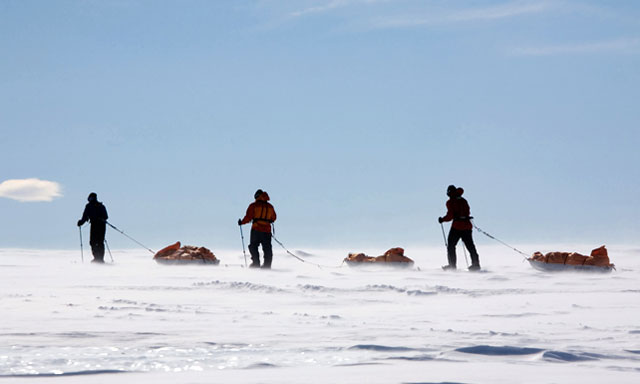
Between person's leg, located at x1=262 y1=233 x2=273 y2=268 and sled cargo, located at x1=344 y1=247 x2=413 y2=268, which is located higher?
person's leg, located at x1=262 y1=233 x2=273 y2=268

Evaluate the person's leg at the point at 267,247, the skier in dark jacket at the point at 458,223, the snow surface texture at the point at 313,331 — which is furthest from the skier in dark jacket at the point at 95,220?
the skier in dark jacket at the point at 458,223

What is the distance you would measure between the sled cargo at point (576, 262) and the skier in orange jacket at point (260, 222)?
538 centimetres

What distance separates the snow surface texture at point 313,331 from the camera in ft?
14.8

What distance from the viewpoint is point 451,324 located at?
277 inches

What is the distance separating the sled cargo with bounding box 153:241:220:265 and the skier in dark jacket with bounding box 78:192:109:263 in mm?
1779

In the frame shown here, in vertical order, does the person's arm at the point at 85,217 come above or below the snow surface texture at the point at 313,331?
above

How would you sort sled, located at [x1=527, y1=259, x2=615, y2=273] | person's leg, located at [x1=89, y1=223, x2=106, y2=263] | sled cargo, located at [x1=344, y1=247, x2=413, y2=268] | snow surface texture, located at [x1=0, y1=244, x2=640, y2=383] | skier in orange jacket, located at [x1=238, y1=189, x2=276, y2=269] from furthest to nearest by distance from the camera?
person's leg, located at [x1=89, y1=223, x2=106, y2=263] < sled cargo, located at [x1=344, y1=247, x2=413, y2=268] < skier in orange jacket, located at [x1=238, y1=189, x2=276, y2=269] < sled, located at [x1=527, y1=259, x2=615, y2=273] < snow surface texture, located at [x1=0, y1=244, x2=640, y2=383]

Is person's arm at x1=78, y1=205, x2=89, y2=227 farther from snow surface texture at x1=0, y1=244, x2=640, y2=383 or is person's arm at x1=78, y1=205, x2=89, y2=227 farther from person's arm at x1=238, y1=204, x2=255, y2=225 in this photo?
snow surface texture at x1=0, y1=244, x2=640, y2=383

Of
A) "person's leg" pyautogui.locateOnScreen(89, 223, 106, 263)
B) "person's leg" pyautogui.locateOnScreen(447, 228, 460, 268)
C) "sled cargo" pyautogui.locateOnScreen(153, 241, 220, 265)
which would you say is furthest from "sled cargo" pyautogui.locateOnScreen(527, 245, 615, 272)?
"person's leg" pyautogui.locateOnScreen(89, 223, 106, 263)

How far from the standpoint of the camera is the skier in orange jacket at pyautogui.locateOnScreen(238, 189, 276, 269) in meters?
16.6

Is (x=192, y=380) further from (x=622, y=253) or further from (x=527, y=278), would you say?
(x=622, y=253)

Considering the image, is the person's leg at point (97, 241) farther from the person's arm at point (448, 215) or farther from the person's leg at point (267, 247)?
the person's arm at point (448, 215)

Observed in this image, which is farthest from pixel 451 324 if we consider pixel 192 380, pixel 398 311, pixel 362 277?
pixel 362 277

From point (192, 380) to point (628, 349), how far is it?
3073 millimetres
